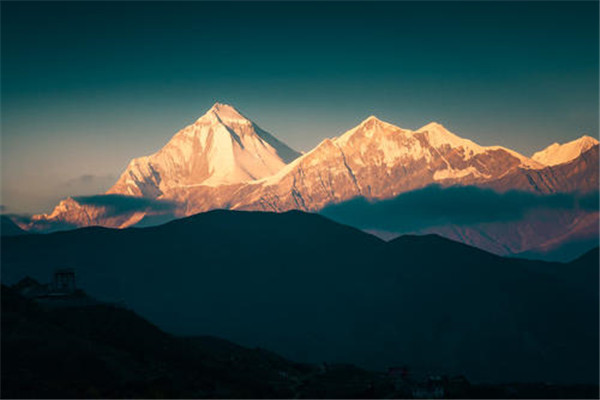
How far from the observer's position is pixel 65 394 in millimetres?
135125

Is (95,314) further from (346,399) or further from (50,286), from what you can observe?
(346,399)

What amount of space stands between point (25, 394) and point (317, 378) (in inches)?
3033

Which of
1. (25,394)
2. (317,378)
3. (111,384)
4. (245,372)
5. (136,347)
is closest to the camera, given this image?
(25,394)

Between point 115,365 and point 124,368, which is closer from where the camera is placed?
point 115,365

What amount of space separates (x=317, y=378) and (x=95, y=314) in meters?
49.3

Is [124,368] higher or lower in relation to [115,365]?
lower

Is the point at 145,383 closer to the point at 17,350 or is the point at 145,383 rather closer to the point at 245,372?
the point at 17,350

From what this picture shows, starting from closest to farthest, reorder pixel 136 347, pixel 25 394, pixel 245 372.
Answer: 1. pixel 25 394
2. pixel 136 347
3. pixel 245 372

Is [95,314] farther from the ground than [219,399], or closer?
farther from the ground

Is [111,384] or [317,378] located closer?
[111,384]

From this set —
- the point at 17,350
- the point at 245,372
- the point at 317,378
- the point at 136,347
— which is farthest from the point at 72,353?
the point at 317,378

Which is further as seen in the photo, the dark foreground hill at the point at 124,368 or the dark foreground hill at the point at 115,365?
the dark foreground hill at the point at 124,368

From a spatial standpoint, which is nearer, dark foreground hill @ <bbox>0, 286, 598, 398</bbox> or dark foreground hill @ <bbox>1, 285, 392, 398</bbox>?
dark foreground hill @ <bbox>1, 285, 392, 398</bbox>

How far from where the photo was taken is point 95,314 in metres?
174
